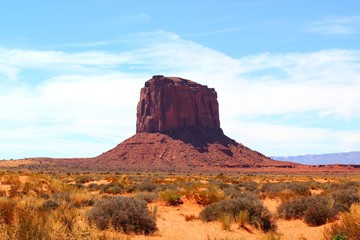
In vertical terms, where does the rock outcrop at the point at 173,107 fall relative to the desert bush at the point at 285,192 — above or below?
above

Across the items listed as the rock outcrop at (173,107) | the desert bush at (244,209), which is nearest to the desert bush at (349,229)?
the desert bush at (244,209)

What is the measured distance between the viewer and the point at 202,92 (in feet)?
427

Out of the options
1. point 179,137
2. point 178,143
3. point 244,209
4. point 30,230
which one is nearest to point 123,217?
point 244,209

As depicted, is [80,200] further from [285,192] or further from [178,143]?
[178,143]

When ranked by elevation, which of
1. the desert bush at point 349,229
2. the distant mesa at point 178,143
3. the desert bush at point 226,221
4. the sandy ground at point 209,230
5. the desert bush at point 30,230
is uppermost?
the distant mesa at point 178,143

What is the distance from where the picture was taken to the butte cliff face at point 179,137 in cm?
10469

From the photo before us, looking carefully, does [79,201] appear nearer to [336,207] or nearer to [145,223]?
[145,223]

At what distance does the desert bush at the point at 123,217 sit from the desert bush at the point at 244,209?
2.67 m

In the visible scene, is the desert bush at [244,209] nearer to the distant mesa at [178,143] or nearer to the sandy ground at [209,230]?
the sandy ground at [209,230]

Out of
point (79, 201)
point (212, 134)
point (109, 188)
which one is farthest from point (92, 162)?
point (79, 201)

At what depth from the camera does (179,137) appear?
115m

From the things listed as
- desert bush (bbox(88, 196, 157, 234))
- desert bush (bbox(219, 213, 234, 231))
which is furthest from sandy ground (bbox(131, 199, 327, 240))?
desert bush (bbox(88, 196, 157, 234))

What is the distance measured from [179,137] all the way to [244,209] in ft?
334

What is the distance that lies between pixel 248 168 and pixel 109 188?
80.3 m
